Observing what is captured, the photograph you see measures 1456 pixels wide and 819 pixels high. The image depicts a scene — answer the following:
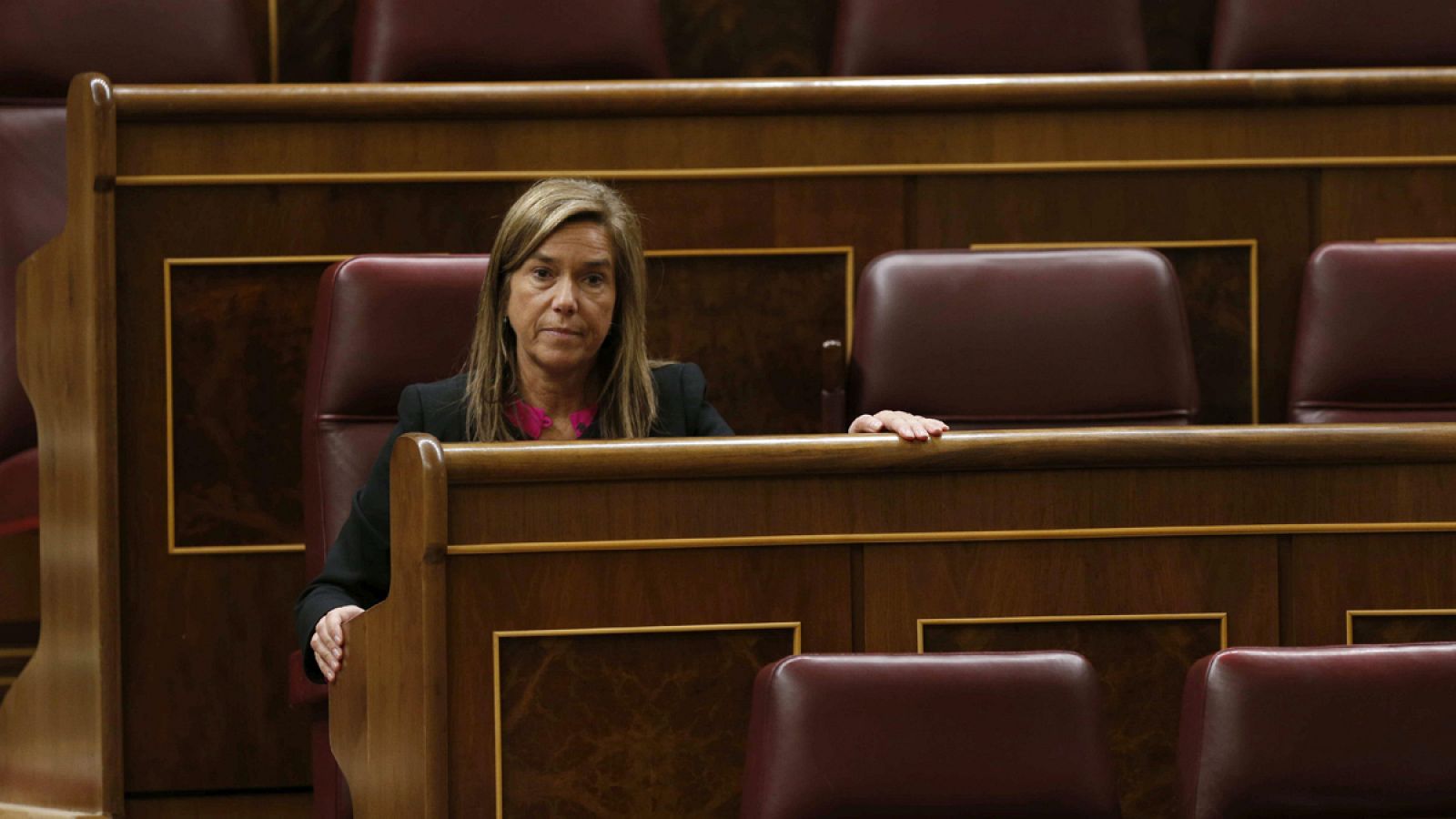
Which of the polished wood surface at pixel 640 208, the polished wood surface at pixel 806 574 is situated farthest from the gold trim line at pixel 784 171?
the polished wood surface at pixel 806 574

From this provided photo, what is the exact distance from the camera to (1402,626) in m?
0.41

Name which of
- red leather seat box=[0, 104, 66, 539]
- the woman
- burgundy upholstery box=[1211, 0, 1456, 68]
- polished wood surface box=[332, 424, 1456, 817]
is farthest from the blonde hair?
burgundy upholstery box=[1211, 0, 1456, 68]

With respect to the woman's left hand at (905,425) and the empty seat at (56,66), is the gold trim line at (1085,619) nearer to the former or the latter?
the woman's left hand at (905,425)

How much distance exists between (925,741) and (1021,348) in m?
0.22

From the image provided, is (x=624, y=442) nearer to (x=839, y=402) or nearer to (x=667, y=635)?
(x=667, y=635)

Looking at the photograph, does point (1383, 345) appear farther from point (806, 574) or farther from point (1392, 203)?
point (806, 574)

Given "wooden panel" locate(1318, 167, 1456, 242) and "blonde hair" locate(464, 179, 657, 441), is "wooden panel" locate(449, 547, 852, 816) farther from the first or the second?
"wooden panel" locate(1318, 167, 1456, 242)

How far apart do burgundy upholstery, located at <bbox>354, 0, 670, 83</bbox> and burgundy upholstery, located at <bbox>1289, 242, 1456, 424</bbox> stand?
0.28 metres

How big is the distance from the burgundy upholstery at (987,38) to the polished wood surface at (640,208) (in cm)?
9

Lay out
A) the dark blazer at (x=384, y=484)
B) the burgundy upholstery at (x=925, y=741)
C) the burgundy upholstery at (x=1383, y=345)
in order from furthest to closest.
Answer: the burgundy upholstery at (x=1383, y=345), the dark blazer at (x=384, y=484), the burgundy upholstery at (x=925, y=741)

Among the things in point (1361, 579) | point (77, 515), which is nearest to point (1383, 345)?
point (1361, 579)

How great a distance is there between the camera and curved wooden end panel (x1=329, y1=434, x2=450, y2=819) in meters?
0.37

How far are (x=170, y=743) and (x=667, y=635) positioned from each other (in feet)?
0.80

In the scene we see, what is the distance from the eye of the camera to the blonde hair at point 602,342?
0.49m
